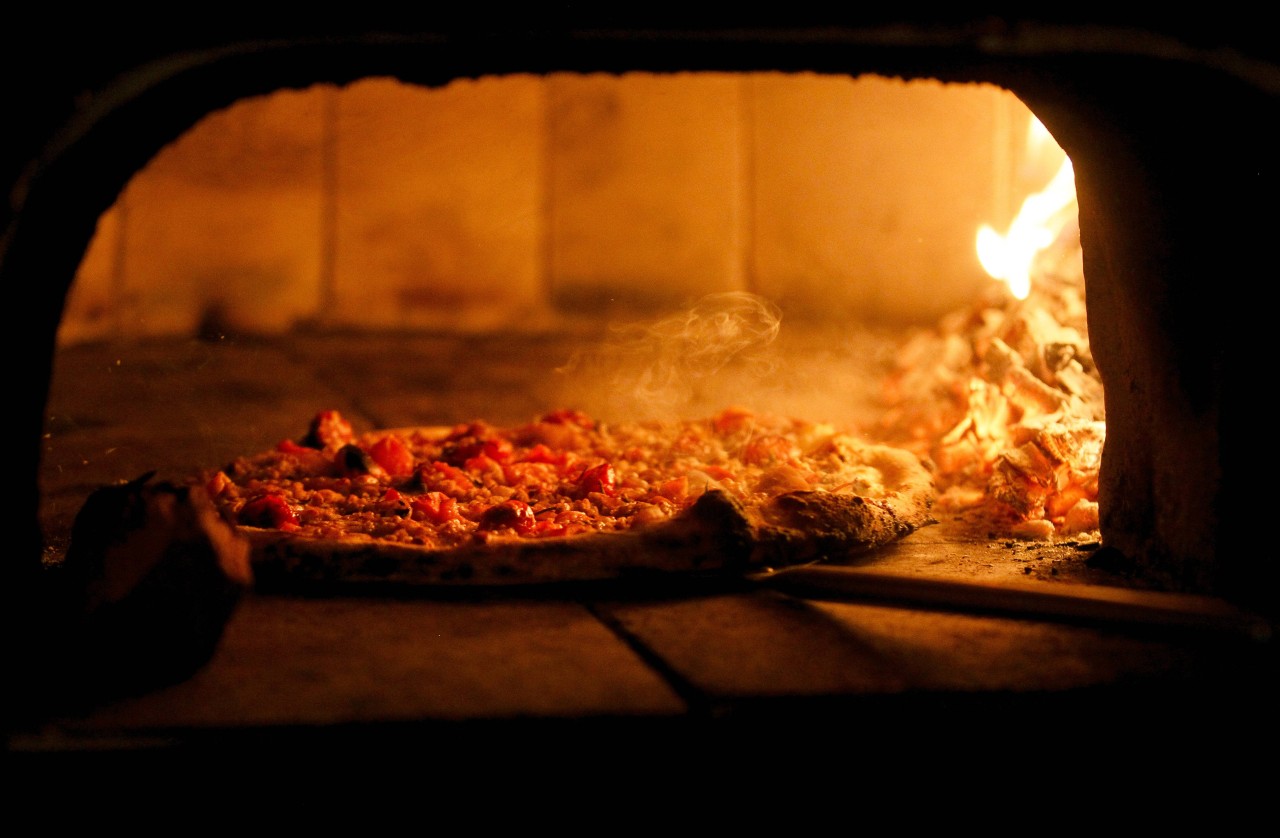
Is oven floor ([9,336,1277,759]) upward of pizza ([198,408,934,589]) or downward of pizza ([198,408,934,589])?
downward

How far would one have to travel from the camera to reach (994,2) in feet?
5.34

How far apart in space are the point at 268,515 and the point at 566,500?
2.45 feet

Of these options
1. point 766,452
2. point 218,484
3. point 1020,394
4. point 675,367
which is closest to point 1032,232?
point 1020,394

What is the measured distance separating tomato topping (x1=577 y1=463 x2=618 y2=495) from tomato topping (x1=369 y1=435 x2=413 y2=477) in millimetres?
545

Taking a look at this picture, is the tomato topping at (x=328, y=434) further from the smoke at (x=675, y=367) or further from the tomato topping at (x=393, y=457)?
the smoke at (x=675, y=367)

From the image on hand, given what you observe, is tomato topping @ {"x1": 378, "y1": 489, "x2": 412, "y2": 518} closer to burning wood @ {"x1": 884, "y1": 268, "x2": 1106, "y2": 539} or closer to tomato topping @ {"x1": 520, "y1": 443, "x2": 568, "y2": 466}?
tomato topping @ {"x1": 520, "y1": 443, "x2": 568, "y2": 466}

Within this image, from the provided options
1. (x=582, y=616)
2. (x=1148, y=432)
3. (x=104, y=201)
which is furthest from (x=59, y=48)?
(x=1148, y=432)

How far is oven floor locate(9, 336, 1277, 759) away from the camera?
1.63 meters

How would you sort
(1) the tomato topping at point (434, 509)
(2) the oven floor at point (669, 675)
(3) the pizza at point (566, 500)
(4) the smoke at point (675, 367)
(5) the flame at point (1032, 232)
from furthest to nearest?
1. (4) the smoke at point (675, 367)
2. (5) the flame at point (1032, 232)
3. (1) the tomato topping at point (434, 509)
4. (3) the pizza at point (566, 500)
5. (2) the oven floor at point (669, 675)

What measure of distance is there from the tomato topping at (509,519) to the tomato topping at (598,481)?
36cm

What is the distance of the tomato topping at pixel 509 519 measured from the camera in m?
2.51

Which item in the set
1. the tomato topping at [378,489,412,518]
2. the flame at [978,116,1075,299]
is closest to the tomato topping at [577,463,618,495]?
the tomato topping at [378,489,412,518]

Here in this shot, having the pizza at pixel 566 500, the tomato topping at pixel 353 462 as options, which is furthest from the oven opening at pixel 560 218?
the tomato topping at pixel 353 462

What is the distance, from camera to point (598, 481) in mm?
2898
